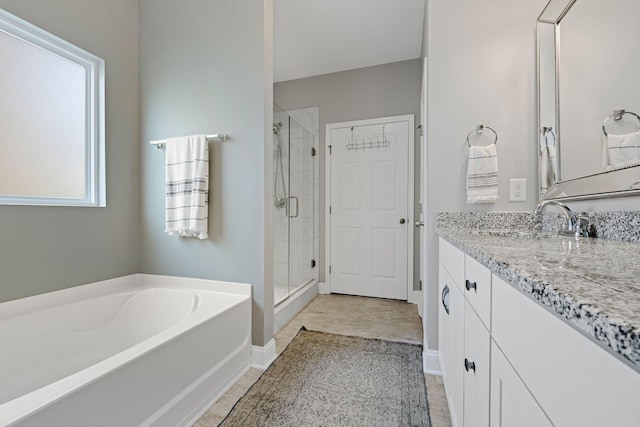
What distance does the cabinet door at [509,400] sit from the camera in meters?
0.45

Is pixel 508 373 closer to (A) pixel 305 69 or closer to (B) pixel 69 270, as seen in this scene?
(B) pixel 69 270

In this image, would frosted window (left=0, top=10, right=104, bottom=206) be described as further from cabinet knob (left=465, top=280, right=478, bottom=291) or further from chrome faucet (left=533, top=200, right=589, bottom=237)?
chrome faucet (left=533, top=200, right=589, bottom=237)

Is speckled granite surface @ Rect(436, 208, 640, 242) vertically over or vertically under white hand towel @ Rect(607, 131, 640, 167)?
under

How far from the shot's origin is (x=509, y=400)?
561 millimetres

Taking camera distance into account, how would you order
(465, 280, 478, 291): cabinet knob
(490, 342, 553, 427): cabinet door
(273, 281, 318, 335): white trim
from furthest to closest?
(273, 281, 318, 335): white trim, (465, 280, 478, 291): cabinet knob, (490, 342, 553, 427): cabinet door

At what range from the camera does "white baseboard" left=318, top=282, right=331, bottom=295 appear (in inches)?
132

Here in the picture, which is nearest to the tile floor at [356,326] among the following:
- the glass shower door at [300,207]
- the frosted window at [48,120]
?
the glass shower door at [300,207]

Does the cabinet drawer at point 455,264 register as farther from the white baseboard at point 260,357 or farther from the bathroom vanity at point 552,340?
the white baseboard at point 260,357

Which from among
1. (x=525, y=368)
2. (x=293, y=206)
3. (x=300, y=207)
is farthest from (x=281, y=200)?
(x=525, y=368)

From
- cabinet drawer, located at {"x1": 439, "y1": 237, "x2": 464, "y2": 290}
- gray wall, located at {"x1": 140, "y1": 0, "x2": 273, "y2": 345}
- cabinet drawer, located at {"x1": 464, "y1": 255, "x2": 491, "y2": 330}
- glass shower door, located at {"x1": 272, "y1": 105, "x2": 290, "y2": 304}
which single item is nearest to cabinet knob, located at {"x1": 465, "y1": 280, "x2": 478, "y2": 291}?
cabinet drawer, located at {"x1": 464, "y1": 255, "x2": 491, "y2": 330}

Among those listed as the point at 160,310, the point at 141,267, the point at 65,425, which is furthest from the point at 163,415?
the point at 141,267

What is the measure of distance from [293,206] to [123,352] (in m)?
2.13

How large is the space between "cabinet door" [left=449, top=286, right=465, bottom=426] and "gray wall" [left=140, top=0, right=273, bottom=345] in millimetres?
1129

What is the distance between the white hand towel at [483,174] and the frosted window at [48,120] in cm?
242
